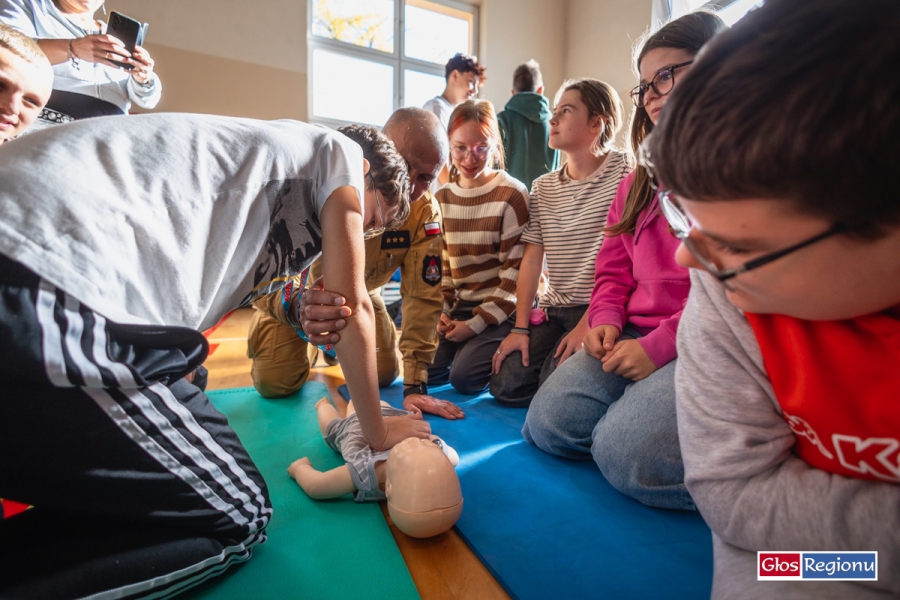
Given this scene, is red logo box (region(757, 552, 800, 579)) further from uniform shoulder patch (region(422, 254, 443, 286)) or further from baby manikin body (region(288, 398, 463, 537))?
uniform shoulder patch (region(422, 254, 443, 286))

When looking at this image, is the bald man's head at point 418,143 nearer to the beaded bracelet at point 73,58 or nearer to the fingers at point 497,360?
the fingers at point 497,360

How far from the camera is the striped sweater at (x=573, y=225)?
5.10 ft

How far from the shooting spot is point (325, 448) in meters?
1.18

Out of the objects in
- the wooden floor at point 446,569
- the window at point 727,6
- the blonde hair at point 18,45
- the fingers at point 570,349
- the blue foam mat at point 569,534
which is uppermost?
the window at point 727,6

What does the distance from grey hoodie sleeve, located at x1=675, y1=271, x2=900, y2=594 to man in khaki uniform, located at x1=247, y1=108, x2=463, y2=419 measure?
0.92 meters

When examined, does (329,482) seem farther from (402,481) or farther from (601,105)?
(601,105)

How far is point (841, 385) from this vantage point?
0.48m

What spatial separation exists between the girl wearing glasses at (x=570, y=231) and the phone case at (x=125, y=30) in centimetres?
134

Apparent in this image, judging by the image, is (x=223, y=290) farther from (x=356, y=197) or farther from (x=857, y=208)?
(x=857, y=208)

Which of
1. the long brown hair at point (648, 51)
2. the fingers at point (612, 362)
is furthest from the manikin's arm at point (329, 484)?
the long brown hair at point (648, 51)

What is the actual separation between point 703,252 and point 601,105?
1.31 metres

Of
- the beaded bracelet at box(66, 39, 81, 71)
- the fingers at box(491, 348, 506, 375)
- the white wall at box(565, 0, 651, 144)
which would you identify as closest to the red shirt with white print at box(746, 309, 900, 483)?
the fingers at box(491, 348, 506, 375)

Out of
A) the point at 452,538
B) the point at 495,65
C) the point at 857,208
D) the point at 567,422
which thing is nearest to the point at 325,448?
the point at 452,538

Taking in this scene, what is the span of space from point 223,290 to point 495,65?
4.68m
